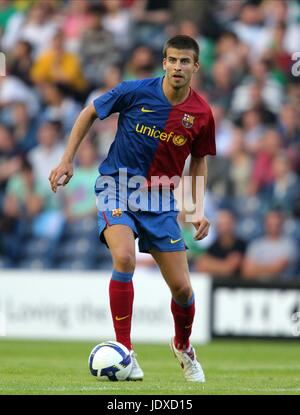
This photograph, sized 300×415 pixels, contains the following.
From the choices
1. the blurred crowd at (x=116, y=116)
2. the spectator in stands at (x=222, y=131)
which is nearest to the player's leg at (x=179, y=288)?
the blurred crowd at (x=116, y=116)

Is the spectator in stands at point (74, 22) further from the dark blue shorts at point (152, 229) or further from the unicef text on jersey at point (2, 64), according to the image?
the dark blue shorts at point (152, 229)

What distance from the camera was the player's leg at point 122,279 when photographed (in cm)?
711

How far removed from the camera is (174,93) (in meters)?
7.52

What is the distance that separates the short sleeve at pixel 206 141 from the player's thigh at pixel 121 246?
90cm

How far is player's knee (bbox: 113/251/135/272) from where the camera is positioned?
23.2 feet

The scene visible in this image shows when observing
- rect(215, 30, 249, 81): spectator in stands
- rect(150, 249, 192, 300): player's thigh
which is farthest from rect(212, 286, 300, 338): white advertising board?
rect(150, 249, 192, 300): player's thigh

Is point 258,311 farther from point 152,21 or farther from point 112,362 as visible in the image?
point 112,362

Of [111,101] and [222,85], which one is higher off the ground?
[111,101]

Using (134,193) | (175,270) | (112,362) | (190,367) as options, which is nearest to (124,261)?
(175,270)

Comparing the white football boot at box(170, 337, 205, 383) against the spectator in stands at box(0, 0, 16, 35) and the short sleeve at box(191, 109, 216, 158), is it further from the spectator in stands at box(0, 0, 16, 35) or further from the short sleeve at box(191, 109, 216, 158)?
the spectator in stands at box(0, 0, 16, 35)

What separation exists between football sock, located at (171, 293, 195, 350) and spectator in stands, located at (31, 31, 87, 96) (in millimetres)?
8990

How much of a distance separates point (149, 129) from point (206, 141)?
0.48m

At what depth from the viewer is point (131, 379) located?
23.8ft

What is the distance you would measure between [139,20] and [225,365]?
27.3 feet
